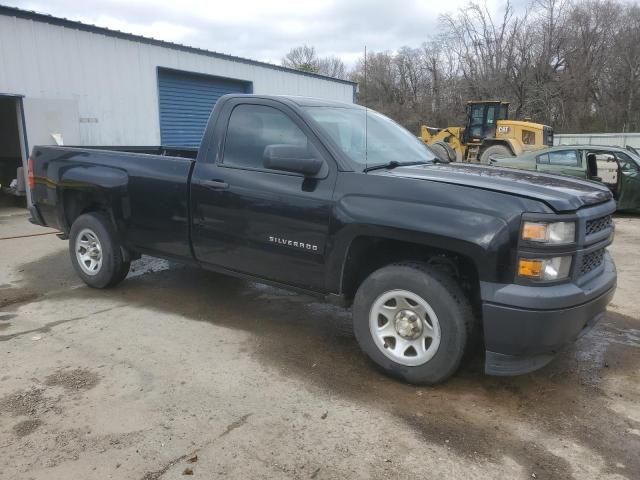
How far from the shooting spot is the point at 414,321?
3.47 meters

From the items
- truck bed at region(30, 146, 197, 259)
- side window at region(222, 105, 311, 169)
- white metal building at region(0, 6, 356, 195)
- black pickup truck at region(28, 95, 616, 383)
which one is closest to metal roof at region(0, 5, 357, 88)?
white metal building at region(0, 6, 356, 195)

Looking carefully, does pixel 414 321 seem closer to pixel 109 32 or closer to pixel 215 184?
pixel 215 184

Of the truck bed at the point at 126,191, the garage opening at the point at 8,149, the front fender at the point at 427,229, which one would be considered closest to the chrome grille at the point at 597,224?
the front fender at the point at 427,229

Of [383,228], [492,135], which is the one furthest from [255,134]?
[492,135]

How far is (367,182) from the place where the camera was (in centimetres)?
360

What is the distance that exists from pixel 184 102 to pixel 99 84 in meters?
2.84

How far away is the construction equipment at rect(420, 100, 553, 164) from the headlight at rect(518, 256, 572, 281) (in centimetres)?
1632

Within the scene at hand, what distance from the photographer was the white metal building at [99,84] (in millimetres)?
10609

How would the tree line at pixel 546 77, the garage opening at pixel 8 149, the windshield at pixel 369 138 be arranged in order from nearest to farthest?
1. the windshield at pixel 369 138
2. the garage opening at pixel 8 149
3. the tree line at pixel 546 77

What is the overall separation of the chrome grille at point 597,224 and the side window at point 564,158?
26.6ft

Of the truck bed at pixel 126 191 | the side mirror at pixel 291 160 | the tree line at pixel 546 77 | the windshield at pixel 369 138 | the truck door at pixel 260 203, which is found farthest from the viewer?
the tree line at pixel 546 77

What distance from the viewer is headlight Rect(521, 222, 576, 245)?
3010 millimetres

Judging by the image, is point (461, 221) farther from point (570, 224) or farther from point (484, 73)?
point (484, 73)

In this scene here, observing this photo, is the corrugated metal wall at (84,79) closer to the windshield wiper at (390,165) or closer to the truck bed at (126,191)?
the truck bed at (126,191)
